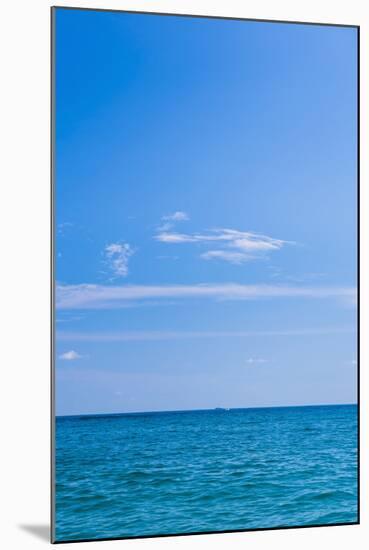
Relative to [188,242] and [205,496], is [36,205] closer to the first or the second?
[205,496]

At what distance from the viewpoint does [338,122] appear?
5668 millimetres

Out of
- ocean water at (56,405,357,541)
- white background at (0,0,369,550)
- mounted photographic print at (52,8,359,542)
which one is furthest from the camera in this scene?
mounted photographic print at (52,8,359,542)

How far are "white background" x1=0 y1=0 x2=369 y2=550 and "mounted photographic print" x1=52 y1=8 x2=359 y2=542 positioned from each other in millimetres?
148

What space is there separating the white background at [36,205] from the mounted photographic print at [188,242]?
0.49 ft

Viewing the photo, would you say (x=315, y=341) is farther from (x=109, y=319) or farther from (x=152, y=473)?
(x=152, y=473)

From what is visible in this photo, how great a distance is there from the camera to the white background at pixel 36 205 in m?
4.39

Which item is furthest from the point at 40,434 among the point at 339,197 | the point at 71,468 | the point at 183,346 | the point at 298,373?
the point at 298,373

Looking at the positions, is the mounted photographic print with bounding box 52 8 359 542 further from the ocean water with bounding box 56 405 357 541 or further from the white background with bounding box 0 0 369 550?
the white background with bounding box 0 0 369 550

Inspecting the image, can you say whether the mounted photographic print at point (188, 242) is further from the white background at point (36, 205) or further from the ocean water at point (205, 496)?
the white background at point (36, 205)

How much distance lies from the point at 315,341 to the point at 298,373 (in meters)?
0.81

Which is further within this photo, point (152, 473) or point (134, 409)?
A: point (134, 409)

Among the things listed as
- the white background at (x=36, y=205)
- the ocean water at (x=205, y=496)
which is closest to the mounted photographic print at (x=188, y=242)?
the ocean water at (x=205, y=496)

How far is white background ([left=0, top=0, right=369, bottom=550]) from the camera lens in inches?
173

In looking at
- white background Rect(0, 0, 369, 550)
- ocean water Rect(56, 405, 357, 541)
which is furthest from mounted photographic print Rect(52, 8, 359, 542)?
white background Rect(0, 0, 369, 550)
